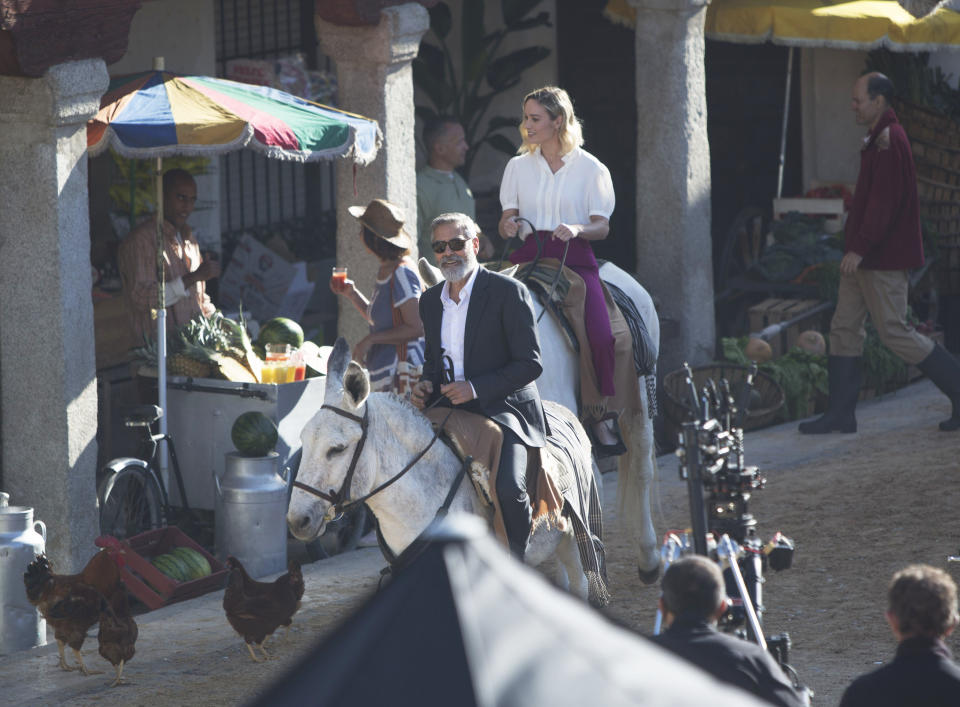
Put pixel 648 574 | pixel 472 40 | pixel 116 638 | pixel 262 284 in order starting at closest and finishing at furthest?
pixel 116 638, pixel 648 574, pixel 262 284, pixel 472 40

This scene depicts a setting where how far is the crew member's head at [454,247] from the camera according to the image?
614 centimetres

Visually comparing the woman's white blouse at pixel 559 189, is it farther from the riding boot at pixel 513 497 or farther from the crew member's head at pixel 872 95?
the crew member's head at pixel 872 95

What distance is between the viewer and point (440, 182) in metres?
10.7

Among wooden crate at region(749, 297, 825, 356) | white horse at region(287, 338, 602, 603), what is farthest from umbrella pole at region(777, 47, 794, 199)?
white horse at region(287, 338, 602, 603)

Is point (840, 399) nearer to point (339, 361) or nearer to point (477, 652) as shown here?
point (339, 361)

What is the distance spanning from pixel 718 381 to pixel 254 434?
4.20 meters

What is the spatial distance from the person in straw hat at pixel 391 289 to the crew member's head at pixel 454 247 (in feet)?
7.05

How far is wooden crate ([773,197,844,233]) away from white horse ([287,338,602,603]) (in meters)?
8.79

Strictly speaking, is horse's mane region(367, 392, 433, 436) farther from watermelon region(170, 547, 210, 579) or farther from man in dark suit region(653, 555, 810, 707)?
watermelon region(170, 547, 210, 579)

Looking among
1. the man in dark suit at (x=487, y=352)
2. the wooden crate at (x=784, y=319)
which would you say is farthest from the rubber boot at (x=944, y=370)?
the man in dark suit at (x=487, y=352)

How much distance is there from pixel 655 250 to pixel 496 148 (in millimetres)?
3492

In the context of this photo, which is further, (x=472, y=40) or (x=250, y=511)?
(x=472, y=40)

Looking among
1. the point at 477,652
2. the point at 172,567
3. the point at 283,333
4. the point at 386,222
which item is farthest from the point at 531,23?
the point at 477,652

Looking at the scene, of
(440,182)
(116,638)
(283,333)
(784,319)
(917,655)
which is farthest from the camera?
(784,319)
